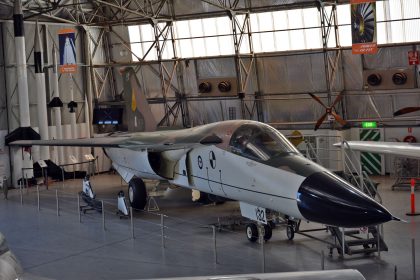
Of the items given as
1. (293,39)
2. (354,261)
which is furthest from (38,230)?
(293,39)

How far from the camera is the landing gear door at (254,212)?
1338 cm

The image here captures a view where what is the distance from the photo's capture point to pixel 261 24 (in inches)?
1075

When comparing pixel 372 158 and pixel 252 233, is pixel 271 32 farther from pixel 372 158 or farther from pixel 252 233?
pixel 252 233

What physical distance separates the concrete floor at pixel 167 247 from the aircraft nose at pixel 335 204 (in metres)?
1.04

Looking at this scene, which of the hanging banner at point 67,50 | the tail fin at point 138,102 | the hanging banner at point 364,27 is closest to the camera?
the hanging banner at point 364,27

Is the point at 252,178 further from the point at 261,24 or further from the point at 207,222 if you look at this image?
the point at 261,24

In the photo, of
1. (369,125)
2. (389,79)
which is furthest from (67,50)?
(389,79)

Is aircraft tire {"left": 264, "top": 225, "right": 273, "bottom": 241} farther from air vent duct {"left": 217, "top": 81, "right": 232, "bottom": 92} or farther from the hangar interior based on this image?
air vent duct {"left": 217, "top": 81, "right": 232, "bottom": 92}

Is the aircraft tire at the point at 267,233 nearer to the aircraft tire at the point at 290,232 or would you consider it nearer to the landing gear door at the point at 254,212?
the aircraft tire at the point at 290,232

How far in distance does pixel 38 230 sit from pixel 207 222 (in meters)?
4.29

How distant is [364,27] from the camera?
66.8 ft

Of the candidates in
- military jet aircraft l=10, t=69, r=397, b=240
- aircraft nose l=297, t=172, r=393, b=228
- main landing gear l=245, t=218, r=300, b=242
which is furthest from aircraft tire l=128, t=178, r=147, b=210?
aircraft nose l=297, t=172, r=393, b=228

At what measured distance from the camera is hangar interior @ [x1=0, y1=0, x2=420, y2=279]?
80.9ft

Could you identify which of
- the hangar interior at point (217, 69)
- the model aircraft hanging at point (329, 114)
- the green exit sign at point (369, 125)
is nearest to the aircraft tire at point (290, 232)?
the hangar interior at point (217, 69)
